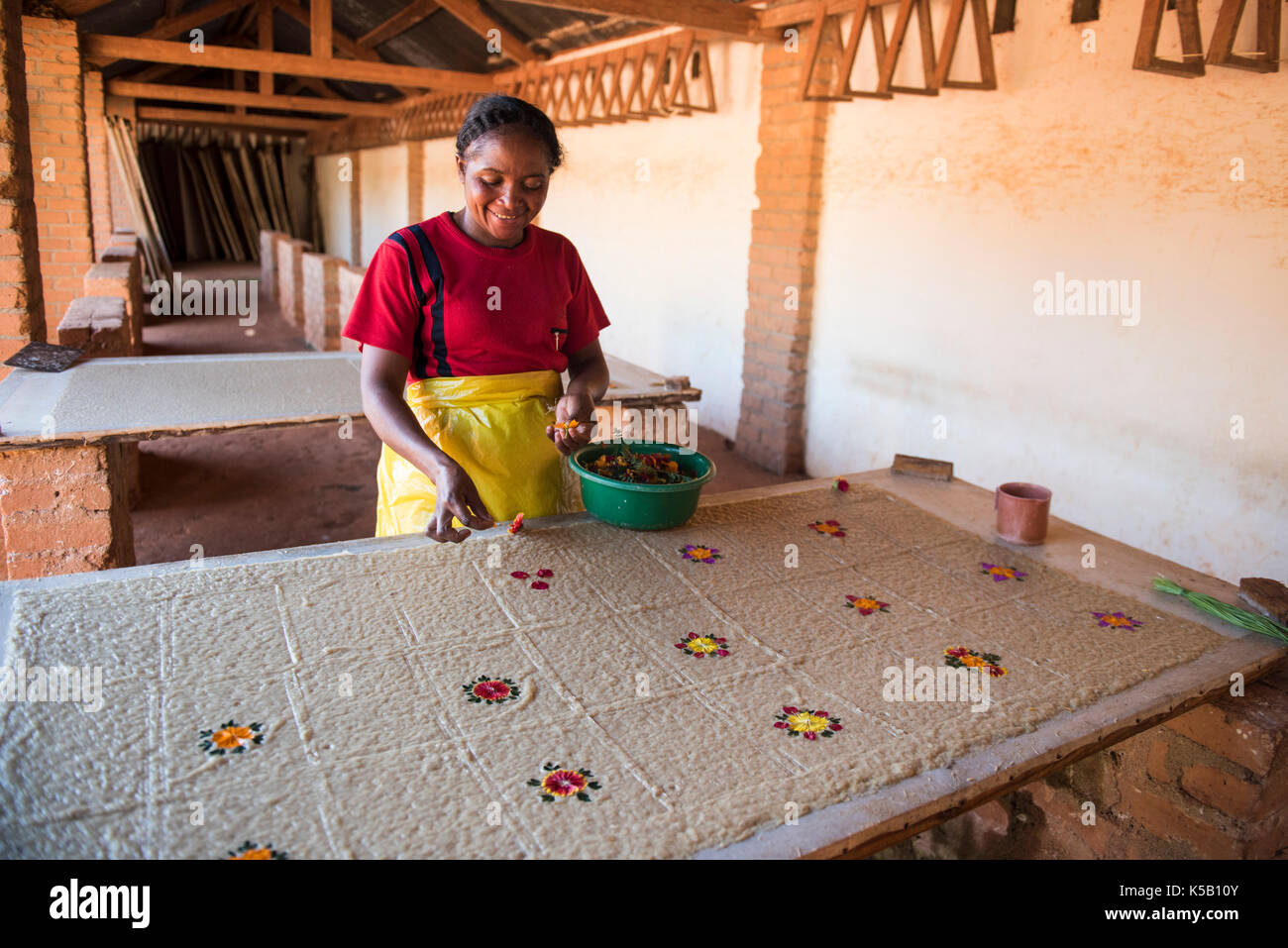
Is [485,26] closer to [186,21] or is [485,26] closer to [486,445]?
[186,21]

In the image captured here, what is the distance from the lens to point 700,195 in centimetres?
607

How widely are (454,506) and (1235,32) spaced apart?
9.28 feet

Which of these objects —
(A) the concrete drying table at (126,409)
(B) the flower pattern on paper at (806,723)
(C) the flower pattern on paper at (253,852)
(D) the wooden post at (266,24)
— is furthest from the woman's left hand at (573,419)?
(D) the wooden post at (266,24)

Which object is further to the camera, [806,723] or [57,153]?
[57,153]

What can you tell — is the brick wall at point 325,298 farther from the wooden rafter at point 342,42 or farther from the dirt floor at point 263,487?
the wooden rafter at point 342,42

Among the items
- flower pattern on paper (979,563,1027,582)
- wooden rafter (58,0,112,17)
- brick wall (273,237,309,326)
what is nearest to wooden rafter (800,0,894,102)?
flower pattern on paper (979,563,1027,582)

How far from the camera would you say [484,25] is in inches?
281

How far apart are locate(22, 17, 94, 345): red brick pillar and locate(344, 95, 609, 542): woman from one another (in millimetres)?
5186

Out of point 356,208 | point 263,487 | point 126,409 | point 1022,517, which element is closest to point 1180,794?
point 1022,517

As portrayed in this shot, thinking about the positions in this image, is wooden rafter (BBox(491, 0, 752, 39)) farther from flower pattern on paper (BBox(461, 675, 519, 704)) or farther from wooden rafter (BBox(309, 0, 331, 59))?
flower pattern on paper (BBox(461, 675, 519, 704))

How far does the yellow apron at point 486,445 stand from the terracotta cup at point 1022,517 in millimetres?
1104

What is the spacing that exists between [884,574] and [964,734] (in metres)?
0.61
